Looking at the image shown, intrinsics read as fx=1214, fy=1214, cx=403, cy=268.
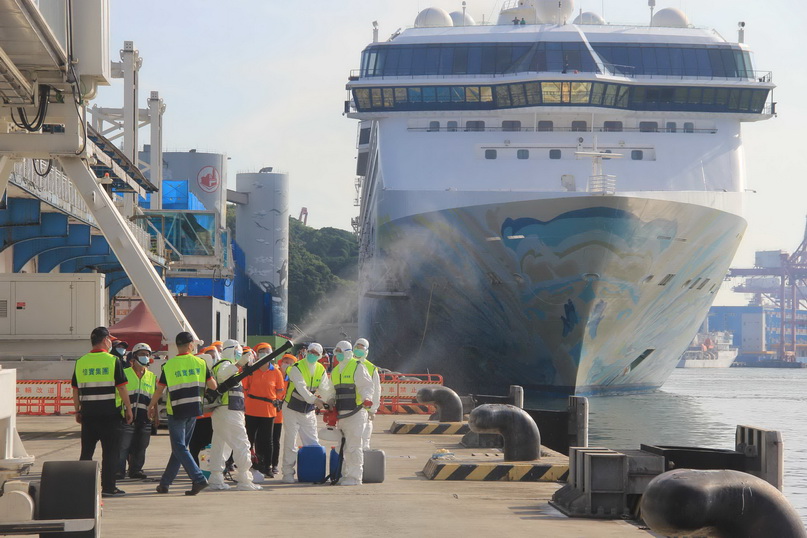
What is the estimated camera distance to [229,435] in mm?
11945

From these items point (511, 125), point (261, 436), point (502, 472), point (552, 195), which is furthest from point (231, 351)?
point (511, 125)

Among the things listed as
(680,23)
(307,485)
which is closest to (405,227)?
(680,23)

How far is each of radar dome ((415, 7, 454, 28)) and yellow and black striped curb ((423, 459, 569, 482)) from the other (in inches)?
1222

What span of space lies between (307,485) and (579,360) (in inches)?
741

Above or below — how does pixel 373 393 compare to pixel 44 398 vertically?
above

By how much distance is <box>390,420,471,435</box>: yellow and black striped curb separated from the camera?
66.4 ft

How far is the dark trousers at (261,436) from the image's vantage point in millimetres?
13633

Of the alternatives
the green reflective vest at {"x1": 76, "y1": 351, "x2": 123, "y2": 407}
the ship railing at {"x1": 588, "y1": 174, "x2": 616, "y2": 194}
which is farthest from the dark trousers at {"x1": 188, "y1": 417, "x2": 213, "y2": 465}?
the ship railing at {"x1": 588, "y1": 174, "x2": 616, "y2": 194}

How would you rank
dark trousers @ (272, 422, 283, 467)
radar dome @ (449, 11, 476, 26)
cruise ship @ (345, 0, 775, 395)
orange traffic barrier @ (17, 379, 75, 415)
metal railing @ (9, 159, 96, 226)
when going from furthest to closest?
radar dome @ (449, 11, 476, 26) → cruise ship @ (345, 0, 775, 395) → orange traffic barrier @ (17, 379, 75, 415) → metal railing @ (9, 159, 96, 226) → dark trousers @ (272, 422, 283, 467)

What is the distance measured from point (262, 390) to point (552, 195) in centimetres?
1602

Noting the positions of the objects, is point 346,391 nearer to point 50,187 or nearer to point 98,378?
point 98,378

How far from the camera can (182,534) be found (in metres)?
9.41

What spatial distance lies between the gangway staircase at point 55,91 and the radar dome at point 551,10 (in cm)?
2740

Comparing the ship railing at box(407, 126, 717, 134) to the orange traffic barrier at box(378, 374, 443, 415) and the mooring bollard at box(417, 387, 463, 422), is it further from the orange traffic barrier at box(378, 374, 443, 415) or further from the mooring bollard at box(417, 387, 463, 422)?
the mooring bollard at box(417, 387, 463, 422)
